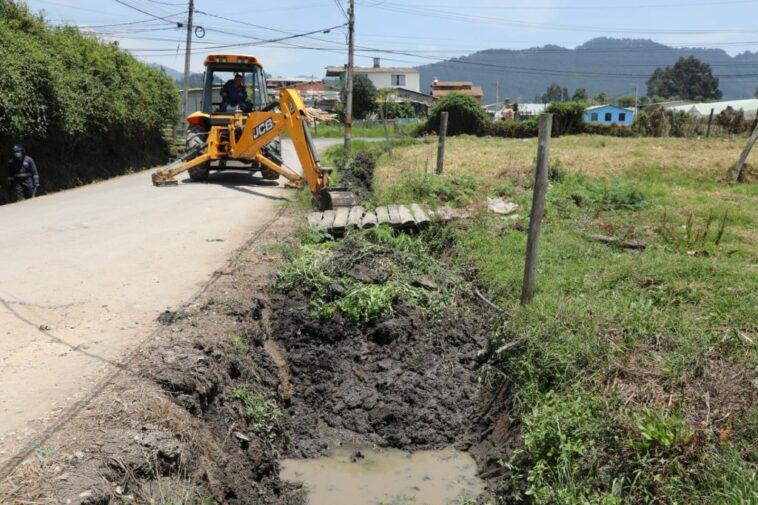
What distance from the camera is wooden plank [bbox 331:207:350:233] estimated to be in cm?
950

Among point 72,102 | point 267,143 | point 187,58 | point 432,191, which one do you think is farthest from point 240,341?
point 187,58

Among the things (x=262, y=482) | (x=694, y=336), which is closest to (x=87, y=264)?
(x=262, y=482)

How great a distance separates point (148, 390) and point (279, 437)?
1340 millimetres

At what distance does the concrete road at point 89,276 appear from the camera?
15.2 feet

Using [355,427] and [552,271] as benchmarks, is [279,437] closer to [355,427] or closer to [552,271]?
[355,427]

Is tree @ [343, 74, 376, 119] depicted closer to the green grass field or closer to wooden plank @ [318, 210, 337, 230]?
wooden plank @ [318, 210, 337, 230]

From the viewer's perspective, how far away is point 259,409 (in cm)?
542

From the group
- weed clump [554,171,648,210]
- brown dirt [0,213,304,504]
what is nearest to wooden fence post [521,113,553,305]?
brown dirt [0,213,304,504]

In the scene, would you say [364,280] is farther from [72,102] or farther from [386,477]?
[72,102]

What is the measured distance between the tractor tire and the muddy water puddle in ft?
37.1

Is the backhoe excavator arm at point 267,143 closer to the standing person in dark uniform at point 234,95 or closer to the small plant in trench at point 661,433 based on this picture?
the standing person in dark uniform at point 234,95

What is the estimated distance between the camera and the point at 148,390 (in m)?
4.55

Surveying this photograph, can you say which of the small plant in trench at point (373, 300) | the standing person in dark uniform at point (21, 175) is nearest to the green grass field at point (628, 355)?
the small plant in trench at point (373, 300)

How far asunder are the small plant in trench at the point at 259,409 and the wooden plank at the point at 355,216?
4.26 m
